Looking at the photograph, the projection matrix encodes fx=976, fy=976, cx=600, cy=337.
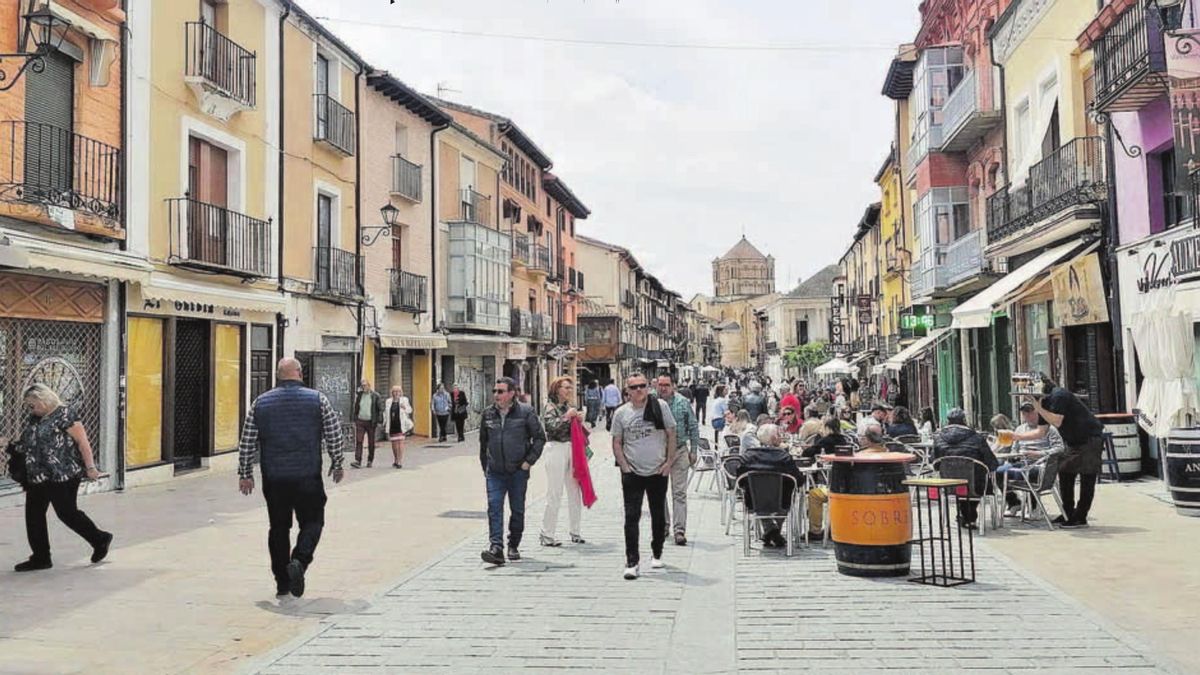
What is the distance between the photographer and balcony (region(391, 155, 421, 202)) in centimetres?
2564

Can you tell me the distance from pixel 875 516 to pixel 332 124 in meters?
17.4

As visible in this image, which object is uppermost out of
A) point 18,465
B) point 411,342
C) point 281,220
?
point 281,220

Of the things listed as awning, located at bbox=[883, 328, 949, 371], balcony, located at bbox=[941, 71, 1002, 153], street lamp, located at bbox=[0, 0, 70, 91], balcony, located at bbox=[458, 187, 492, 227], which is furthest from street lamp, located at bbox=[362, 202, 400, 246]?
awning, located at bbox=[883, 328, 949, 371]

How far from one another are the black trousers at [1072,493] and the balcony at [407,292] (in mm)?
18518

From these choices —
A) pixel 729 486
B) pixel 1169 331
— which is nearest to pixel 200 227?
pixel 729 486

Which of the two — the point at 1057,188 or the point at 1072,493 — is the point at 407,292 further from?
the point at 1072,493

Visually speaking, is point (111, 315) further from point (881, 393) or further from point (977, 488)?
point (881, 393)

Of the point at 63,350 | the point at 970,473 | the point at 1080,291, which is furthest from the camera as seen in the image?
the point at 1080,291

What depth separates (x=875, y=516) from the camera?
7.58m

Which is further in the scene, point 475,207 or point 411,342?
point 475,207

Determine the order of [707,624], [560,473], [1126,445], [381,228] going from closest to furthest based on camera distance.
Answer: [707,624]
[560,473]
[1126,445]
[381,228]

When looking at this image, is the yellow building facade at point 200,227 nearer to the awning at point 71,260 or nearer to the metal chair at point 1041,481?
the awning at point 71,260

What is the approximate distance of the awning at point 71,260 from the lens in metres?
11.0

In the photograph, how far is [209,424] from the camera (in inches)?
674
